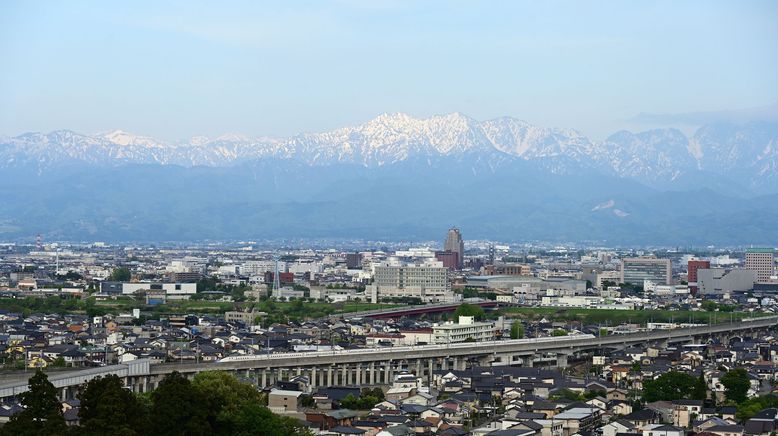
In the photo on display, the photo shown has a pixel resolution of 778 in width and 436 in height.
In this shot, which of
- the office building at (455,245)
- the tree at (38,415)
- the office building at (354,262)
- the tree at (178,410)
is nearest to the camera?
the tree at (38,415)

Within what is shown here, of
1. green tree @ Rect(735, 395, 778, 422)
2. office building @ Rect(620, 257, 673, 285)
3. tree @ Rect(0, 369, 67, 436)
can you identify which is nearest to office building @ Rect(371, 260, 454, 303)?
office building @ Rect(620, 257, 673, 285)

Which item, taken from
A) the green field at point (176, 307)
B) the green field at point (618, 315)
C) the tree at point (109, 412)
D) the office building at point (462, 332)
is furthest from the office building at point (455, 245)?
the tree at point (109, 412)

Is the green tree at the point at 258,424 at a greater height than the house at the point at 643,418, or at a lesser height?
greater

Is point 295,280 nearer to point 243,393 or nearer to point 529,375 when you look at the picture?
point 529,375

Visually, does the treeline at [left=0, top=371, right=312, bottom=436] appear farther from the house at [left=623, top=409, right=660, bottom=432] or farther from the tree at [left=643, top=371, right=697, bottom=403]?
the tree at [left=643, top=371, right=697, bottom=403]

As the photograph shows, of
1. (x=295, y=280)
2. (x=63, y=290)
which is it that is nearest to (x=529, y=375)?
(x=63, y=290)

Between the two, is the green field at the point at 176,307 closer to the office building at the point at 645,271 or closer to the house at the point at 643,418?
the office building at the point at 645,271
